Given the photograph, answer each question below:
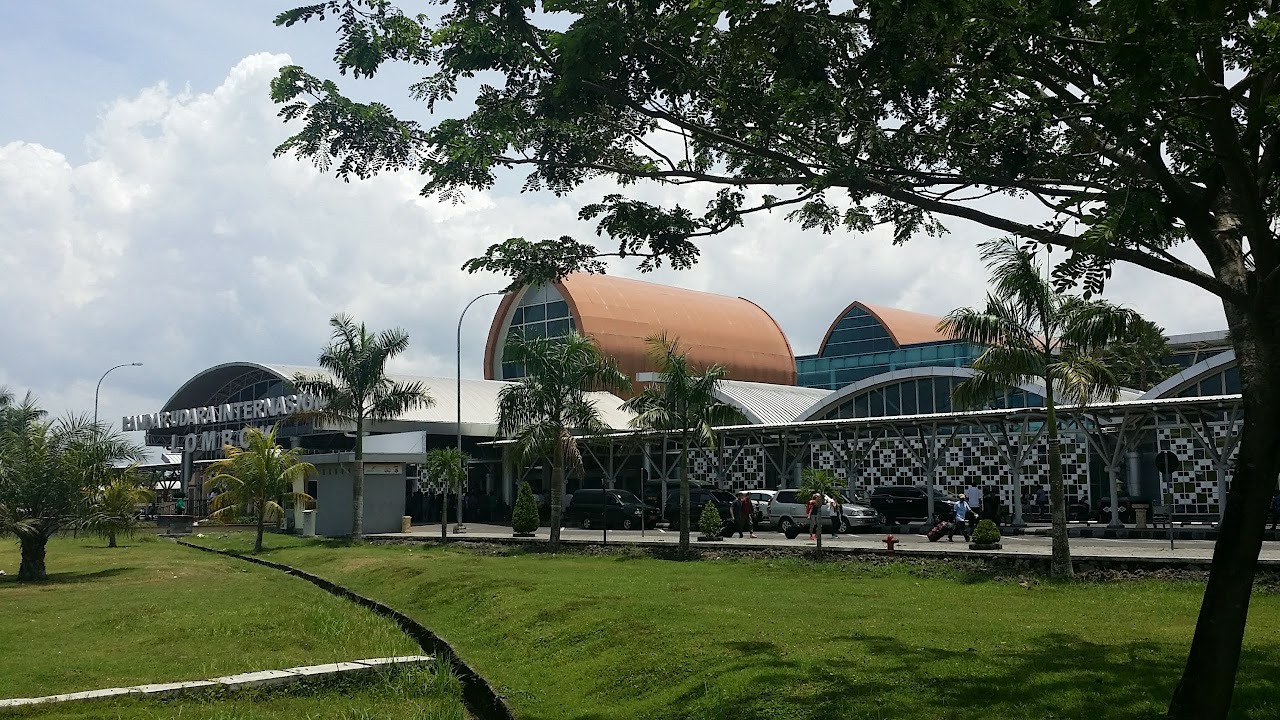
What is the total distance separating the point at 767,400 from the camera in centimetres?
5169

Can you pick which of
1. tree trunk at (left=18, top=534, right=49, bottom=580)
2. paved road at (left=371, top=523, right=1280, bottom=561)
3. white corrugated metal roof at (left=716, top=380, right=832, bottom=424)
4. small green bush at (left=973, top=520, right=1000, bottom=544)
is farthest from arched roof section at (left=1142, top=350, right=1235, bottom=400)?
tree trunk at (left=18, top=534, right=49, bottom=580)

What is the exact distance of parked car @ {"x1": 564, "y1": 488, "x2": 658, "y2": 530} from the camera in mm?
41500

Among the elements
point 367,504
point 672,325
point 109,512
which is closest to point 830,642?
point 109,512

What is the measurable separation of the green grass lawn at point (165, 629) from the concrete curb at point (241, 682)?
759 mm

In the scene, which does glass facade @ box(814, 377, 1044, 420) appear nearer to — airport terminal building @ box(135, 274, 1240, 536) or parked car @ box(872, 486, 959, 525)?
airport terminal building @ box(135, 274, 1240, 536)

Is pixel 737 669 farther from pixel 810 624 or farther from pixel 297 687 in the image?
pixel 297 687

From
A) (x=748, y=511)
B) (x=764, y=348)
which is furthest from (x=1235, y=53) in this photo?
(x=764, y=348)

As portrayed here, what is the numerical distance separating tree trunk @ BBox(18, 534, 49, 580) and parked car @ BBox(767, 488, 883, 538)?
19663 mm

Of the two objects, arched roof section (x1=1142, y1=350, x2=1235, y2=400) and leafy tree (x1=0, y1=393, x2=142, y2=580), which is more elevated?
arched roof section (x1=1142, y1=350, x2=1235, y2=400)

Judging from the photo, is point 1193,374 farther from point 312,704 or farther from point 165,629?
point 312,704

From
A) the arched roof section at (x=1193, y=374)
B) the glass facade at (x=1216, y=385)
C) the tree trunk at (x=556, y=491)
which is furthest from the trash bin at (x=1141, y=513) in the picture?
the tree trunk at (x=556, y=491)

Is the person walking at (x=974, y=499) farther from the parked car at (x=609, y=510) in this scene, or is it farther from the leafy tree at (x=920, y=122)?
the leafy tree at (x=920, y=122)

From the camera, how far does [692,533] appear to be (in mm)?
37281

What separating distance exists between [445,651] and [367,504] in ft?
91.3
